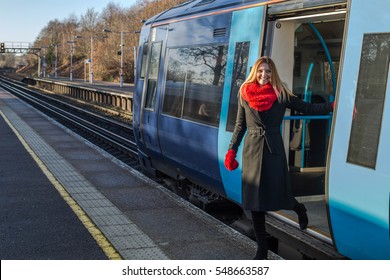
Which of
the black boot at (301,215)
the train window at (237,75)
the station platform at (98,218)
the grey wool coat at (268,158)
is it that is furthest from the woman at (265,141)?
the train window at (237,75)

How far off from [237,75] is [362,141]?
202 cm

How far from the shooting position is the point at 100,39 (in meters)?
95.9

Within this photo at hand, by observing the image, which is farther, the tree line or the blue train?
the tree line

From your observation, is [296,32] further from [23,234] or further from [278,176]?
[23,234]

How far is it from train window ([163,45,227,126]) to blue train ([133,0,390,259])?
0.04 ft

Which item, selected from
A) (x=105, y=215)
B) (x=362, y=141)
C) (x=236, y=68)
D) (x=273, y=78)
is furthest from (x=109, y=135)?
(x=362, y=141)

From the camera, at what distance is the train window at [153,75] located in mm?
7641

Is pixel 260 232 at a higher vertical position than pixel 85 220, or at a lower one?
higher

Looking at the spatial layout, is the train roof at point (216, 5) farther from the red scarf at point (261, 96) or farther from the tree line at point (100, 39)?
the tree line at point (100, 39)

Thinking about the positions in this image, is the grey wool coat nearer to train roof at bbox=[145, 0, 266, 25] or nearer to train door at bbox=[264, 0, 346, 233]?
train door at bbox=[264, 0, 346, 233]

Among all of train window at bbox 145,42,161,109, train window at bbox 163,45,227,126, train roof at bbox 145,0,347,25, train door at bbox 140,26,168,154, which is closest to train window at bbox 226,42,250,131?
train window at bbox 163,45,227,126

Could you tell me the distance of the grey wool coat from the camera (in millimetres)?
4102

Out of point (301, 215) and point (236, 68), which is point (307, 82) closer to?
point (236, 68)

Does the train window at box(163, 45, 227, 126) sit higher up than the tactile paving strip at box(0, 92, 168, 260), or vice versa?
the train window at box(163, 45, 227, 126)
